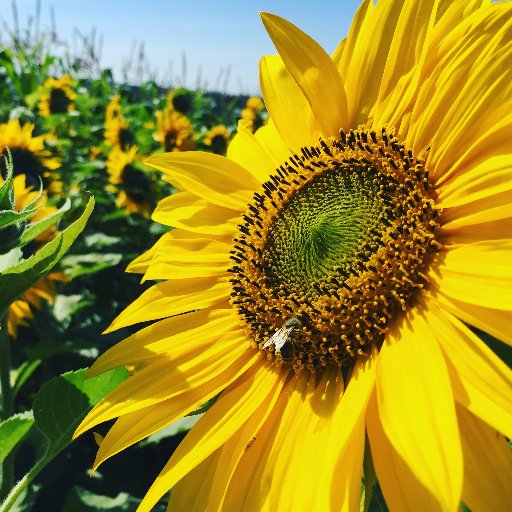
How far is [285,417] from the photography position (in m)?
1.57

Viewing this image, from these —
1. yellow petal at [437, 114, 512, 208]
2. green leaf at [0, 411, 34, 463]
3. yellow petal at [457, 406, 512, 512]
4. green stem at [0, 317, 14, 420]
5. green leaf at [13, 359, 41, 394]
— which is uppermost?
yellow petal at [437, 114, 512, 208]

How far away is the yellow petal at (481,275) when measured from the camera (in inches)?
49.2

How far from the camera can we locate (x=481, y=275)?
131cm

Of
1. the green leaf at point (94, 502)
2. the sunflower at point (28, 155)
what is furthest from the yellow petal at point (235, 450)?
the sunflower at point (28, 155)

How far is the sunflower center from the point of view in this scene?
156 centimetres

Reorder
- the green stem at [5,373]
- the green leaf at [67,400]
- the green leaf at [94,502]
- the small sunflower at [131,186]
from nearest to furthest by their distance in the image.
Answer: the green leaf at [67,400]
the green leaf at [94,502]
the green stem at [5,373]
the small sunflower at [131,186]

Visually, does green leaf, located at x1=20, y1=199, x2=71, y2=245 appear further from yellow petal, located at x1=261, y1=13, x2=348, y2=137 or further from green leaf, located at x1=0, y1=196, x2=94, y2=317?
yellow petal, located at x1=261, y1=13, x2=348, y2=137

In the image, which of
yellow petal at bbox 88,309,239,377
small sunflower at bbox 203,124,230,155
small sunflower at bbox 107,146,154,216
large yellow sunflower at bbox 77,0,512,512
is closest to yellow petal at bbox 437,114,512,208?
large yellow sunflower at bbox 77,0,512,512

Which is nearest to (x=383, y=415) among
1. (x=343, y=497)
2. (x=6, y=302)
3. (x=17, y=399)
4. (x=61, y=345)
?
(x=343, y=497)

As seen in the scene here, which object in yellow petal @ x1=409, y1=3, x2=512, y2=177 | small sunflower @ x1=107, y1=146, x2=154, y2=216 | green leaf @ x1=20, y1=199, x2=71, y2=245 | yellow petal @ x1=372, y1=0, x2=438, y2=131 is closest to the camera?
yellow petal @ x1=409, y1=3, x2=512, y2=177

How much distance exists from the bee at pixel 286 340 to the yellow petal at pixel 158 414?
156 millimetres

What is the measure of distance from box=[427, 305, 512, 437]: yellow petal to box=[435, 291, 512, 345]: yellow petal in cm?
2

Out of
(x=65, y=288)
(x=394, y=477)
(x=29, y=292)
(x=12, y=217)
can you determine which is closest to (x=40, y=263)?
(x=12, y=217)

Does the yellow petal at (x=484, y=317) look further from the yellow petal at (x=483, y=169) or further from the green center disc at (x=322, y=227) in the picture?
the green center disc at (x=322, y=227)
